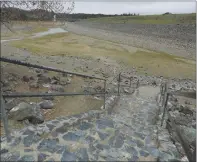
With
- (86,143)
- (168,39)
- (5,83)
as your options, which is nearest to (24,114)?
(86,143)

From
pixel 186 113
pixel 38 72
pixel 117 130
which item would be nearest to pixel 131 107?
pixel 186 113

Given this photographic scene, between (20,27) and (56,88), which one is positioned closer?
(56,88)

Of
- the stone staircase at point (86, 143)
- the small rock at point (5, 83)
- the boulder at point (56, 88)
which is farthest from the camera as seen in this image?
the boulder at point (56, 88)

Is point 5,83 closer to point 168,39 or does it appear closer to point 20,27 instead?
point 20,27

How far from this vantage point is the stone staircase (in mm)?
2539

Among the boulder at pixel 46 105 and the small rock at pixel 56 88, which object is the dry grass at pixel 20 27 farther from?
the boulder at pixel 46 105

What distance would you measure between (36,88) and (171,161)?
6783 mm

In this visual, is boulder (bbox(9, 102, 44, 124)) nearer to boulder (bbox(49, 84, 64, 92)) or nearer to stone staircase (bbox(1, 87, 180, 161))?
stone staircase (bbox(1, 87, 180, 161))

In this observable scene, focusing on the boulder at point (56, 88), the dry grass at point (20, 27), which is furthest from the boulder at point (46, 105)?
the dry grass at point (20, 27)

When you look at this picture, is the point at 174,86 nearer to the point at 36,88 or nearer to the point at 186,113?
the point at 186,113

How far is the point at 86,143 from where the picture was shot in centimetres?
284

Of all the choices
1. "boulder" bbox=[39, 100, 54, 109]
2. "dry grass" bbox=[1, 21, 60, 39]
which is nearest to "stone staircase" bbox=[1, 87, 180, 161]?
"boulder" bbox=[39, 100, 54, 109]

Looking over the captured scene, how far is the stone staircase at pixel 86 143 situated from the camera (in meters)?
2.54

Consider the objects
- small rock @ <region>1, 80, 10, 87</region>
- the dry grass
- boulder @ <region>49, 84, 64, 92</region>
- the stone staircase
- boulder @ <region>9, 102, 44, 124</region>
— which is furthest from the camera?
the dry grass
